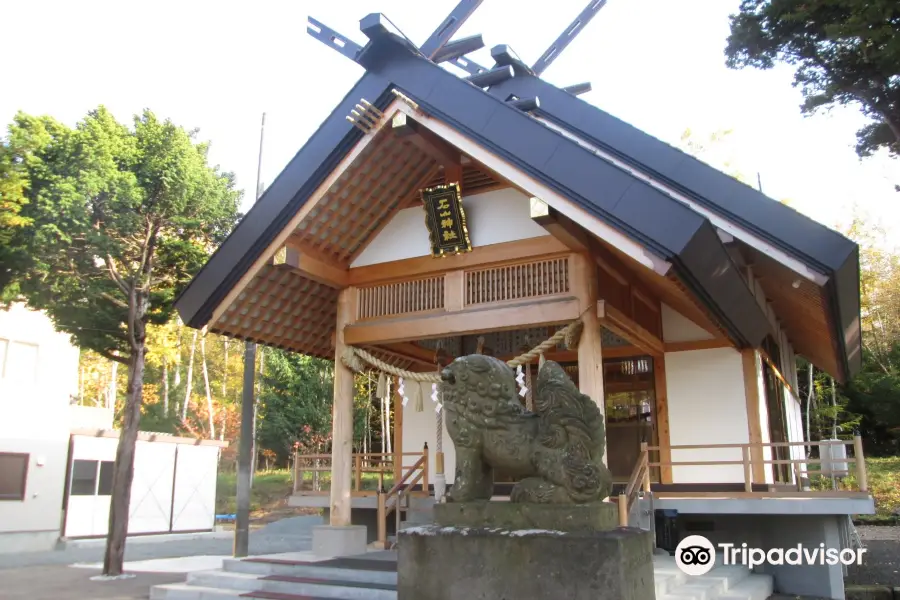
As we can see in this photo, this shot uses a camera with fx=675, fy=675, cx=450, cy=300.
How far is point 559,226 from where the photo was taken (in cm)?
775

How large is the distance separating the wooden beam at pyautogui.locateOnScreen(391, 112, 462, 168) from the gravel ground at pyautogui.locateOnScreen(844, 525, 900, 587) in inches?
346

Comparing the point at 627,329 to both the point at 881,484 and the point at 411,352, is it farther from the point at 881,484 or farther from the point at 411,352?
the point at 881,484

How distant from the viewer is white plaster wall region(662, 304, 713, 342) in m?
10.4

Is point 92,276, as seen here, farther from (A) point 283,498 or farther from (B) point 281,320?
(A) point 283,498

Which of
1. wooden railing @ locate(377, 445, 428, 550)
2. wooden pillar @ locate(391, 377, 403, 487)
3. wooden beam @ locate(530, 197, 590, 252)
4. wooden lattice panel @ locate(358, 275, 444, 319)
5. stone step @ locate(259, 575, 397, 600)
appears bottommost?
stone step @ locate(259, 575, 397, 600)

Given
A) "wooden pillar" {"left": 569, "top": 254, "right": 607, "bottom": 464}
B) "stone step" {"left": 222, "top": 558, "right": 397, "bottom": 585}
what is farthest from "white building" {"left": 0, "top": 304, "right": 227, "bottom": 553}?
"wooden pillar" {"left": 569, "top": 254, "right": 607, "bottom": 464}

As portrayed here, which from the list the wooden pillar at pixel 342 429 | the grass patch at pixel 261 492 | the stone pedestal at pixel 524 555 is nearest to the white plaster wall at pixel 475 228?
the wooden pillar at pixel 342 429

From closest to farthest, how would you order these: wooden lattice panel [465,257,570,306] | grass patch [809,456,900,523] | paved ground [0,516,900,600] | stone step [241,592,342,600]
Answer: stone step [241,592,342,600]
wooden lattice panel [465,257,570,306]
paved ground [0,516,900,600]
grass patch [809,456,900,523]

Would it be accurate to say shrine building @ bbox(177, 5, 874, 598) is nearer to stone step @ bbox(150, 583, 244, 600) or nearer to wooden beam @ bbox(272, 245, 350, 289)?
wooden beam @ bbox(272, 245, 350, 289)

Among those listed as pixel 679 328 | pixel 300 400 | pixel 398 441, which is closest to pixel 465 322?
pixel 679 328

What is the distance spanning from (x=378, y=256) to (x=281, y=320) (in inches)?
71.7

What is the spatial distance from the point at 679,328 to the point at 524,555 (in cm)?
738

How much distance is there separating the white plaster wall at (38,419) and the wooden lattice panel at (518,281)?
12.5m

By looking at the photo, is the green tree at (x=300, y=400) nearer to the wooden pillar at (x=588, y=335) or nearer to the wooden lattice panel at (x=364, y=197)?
the wooden lattice panel at (x=364, y=197)
